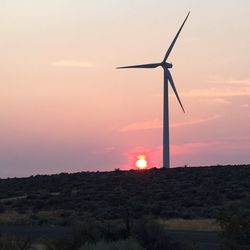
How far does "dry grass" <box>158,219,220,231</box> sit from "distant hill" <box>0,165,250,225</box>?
2.26m

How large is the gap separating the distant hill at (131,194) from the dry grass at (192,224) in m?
2.26

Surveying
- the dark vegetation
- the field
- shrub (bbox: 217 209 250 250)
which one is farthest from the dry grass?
shrub (bbox: 217 209 250 250)

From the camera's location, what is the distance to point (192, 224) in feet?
155

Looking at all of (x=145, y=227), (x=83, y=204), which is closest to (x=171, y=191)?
(x=83, y=204)

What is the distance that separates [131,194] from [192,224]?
77.7 ft

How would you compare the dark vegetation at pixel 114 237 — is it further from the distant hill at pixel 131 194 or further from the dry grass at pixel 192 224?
the distant hill at pixel 131 194

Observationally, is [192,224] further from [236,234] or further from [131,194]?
[236,234]

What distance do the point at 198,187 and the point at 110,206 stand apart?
14.8 metres

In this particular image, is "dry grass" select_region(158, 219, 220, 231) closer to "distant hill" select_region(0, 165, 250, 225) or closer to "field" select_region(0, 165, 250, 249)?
"field" select_region(0, 165, 250, 249)

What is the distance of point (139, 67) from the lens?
79.3m

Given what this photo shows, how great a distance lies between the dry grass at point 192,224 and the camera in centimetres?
4384

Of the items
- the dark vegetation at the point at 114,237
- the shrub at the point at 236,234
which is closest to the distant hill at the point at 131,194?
the dark vegetation at the point at 114,237

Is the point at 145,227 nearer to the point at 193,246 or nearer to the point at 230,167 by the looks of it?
the point at 193,246

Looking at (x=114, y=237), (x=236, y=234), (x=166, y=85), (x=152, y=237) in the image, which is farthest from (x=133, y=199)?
(x=236, y=234)
